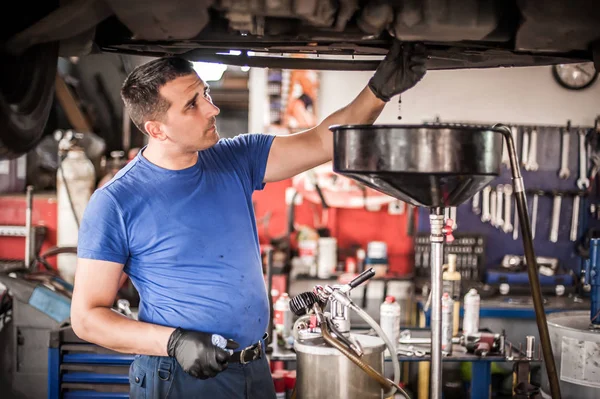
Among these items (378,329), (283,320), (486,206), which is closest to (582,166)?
(486,206)

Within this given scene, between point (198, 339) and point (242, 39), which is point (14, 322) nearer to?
point (198, 339)

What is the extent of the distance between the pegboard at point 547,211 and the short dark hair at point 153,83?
305 centimetres

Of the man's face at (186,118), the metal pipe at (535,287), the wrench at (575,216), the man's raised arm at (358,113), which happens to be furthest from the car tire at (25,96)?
the wrench at (575,216)

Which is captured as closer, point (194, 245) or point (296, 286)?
point (194, 245)

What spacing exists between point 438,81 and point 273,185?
1.41m

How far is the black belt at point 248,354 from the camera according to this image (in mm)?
1754

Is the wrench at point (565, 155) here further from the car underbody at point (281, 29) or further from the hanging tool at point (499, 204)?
the car underbody at point (281, 29)

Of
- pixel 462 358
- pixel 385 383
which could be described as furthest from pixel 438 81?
pixel 385 383

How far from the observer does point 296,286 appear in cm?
430

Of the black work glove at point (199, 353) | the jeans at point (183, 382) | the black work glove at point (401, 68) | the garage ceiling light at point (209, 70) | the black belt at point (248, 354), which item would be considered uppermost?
the garage ceiling light at point (209, 70)

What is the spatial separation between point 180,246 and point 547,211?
354cm

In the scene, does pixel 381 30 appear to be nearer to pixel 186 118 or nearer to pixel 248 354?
pixel 186 118

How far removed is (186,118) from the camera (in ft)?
5.87

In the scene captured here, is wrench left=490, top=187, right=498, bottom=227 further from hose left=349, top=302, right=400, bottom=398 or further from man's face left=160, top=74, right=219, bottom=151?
man's face left=160, top=74, right=219, bottom=151
